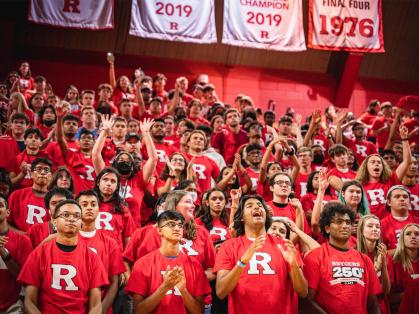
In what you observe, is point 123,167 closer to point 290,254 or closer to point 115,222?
point 115,222

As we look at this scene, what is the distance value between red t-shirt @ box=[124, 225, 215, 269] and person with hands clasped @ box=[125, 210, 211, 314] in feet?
0.82

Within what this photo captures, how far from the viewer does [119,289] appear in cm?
493

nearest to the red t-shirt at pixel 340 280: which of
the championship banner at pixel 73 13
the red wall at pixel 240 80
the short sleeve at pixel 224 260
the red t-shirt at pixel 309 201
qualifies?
the short sleeve at pixel 224 260

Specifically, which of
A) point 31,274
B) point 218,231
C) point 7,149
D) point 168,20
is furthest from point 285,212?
point 168,20

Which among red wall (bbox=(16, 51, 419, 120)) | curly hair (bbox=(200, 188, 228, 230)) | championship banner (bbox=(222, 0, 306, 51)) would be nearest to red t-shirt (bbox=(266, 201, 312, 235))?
curly hair (bbox=(200, 188, 228, 230))

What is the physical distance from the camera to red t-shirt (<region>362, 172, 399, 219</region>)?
685 cm

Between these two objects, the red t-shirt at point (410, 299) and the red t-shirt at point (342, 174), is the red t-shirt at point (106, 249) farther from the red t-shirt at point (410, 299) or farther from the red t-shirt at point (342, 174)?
the red t-shirt at point (342, 174)

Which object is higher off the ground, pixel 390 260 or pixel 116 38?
pixel 116 38

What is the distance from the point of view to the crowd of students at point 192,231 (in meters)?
4.26

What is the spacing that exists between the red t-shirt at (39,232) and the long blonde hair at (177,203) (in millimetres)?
1069

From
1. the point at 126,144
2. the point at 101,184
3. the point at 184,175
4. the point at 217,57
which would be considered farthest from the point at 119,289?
the point at 217,57

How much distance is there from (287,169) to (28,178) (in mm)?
3644

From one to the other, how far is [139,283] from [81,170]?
9.50 feet

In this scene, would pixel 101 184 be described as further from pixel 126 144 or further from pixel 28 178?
pixel 126 144
